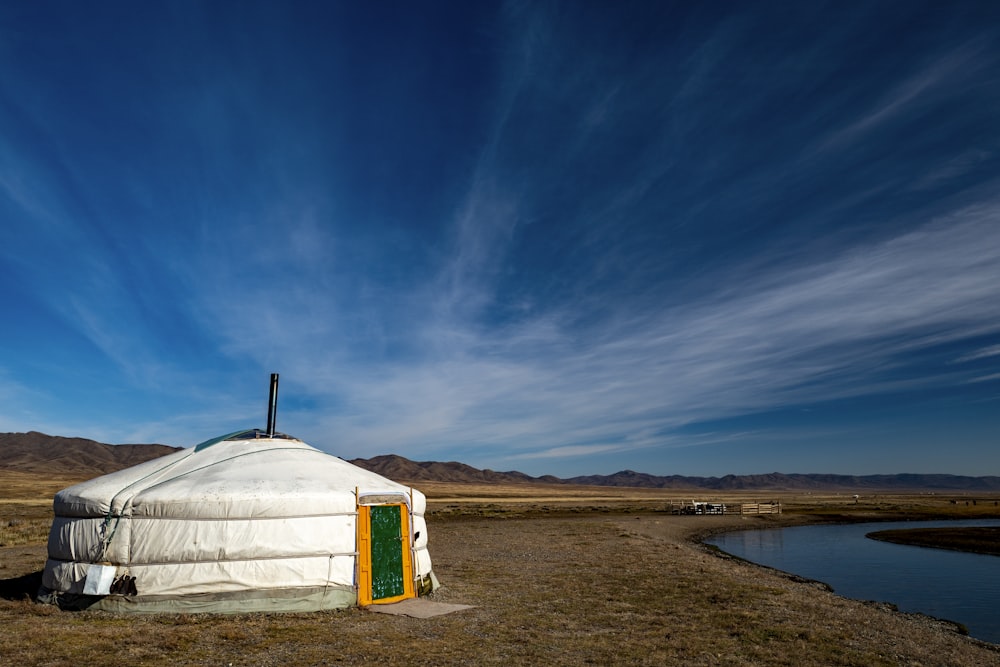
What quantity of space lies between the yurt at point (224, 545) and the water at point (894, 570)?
1107 cm

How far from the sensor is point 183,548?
9672mm

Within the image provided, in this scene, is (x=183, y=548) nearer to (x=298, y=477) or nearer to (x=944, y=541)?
(x=298, y=477)

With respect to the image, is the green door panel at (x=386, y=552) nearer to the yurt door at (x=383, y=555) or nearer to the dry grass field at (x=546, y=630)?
the yurt door at (x=383, y=555)

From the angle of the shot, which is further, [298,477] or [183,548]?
[298,477]

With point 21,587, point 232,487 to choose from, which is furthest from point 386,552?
point 21,587

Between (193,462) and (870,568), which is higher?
(193,462)

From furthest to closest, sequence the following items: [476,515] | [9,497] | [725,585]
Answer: [9,497], [476,515], [725,585]

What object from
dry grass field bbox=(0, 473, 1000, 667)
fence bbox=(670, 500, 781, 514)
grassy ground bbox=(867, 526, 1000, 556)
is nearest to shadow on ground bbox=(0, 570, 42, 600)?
dry grass field bbox=(0, 473, 1000, 667)

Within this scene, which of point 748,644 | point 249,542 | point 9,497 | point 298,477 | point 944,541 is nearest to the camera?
point 748,644

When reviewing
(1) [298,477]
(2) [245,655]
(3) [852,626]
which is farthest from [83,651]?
(3) [852,626]

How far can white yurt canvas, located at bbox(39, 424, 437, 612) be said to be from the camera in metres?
9.63

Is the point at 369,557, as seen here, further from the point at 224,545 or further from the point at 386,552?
the point at 224,545

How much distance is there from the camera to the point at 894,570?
18844mm

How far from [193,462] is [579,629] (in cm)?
784
